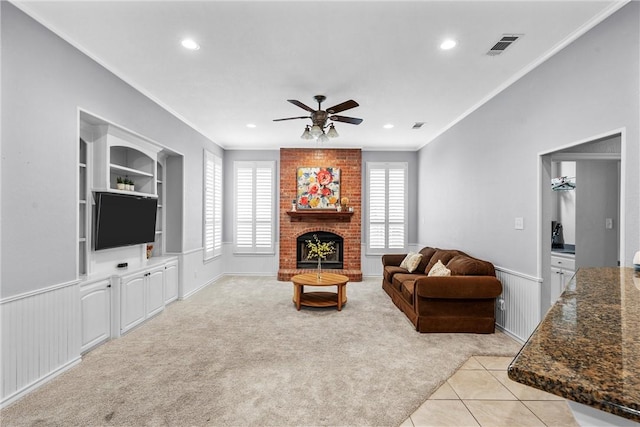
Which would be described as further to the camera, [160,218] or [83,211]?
[160,218]

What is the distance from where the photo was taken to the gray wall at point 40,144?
2338 mm

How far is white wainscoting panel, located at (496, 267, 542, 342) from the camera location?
130 inches

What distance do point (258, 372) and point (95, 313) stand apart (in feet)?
5.89

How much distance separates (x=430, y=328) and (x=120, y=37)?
422cm

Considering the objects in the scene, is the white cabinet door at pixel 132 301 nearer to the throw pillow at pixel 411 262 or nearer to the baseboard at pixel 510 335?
the throw pillow at pixel 411 262

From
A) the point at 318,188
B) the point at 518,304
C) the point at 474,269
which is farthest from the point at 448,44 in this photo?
the point at 318,188

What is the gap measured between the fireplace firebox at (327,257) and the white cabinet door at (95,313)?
4.16 meters

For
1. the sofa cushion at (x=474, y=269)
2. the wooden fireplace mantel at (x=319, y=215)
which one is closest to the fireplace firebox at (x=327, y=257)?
the wooden fireplace mantel at (x=319, y=215)

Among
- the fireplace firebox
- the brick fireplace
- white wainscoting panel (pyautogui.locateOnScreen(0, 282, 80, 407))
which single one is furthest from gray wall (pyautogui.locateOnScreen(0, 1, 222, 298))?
the fireplace firebox

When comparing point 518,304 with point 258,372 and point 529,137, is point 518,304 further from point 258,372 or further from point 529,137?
point 258,372

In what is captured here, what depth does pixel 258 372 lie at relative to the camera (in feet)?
9.27

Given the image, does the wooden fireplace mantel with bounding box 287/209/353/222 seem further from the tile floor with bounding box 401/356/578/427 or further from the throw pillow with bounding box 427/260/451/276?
the tile floor with bounding box 401/356/578/427

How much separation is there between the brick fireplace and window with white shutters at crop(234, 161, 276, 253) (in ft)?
0.90

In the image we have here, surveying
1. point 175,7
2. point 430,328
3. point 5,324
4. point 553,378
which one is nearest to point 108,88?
point 175,7
